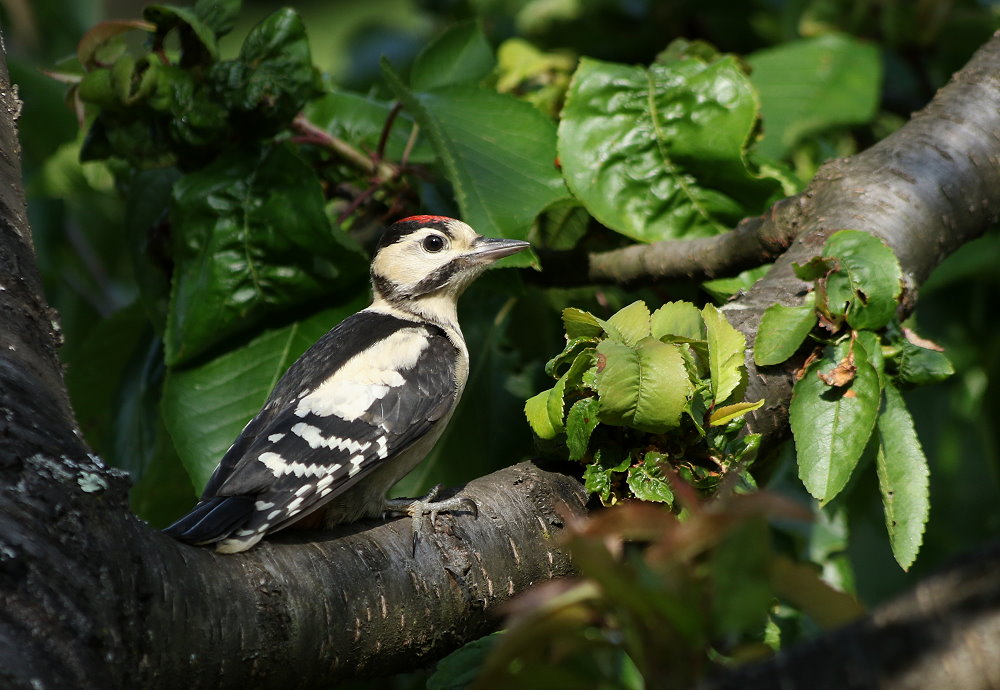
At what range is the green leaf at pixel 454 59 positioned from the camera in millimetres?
3164

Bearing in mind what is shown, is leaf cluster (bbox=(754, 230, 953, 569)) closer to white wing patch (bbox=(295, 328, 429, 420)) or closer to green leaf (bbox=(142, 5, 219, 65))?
white wing patch (bbox=(295, 328, 429, 420))

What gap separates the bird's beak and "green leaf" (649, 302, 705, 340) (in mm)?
762

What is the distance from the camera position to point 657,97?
2.94 meters

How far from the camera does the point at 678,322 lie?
209 cm

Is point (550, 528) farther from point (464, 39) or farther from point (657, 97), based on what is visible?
point (464, 39)

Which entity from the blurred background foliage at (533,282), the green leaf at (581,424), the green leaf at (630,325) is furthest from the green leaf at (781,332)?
the blurred background foliage at (533,282)

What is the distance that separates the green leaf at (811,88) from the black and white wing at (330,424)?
1339 mm

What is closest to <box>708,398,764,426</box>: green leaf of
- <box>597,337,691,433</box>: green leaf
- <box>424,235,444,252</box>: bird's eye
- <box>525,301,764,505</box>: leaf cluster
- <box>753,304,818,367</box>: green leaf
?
<box>525,301,764,505</box>: leaf cluster

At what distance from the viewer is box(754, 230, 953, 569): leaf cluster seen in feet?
6.73

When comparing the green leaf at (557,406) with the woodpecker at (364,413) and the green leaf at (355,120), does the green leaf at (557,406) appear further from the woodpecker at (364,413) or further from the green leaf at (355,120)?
the green leaf at (355,120)

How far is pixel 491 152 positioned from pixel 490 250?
0.36 metres

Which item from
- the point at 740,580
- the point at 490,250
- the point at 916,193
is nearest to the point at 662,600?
the point at 740,580

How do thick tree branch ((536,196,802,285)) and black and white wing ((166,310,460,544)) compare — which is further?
thick tree branch ((536,196,802,285))

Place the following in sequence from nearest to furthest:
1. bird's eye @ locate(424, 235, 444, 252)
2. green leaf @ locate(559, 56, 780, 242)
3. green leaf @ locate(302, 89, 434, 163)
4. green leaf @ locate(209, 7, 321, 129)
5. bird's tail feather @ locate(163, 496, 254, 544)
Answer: bird's tail feather @ locate(163, 496, 254, 544) < green leaf @ locate(209, 7, 321, 129) < green leaf @ locate(559, 56, 780, 242) < green leaf @ locate(302, 89, 434, 163) < bird's eye @ locate(424, 235, 444, 252)
